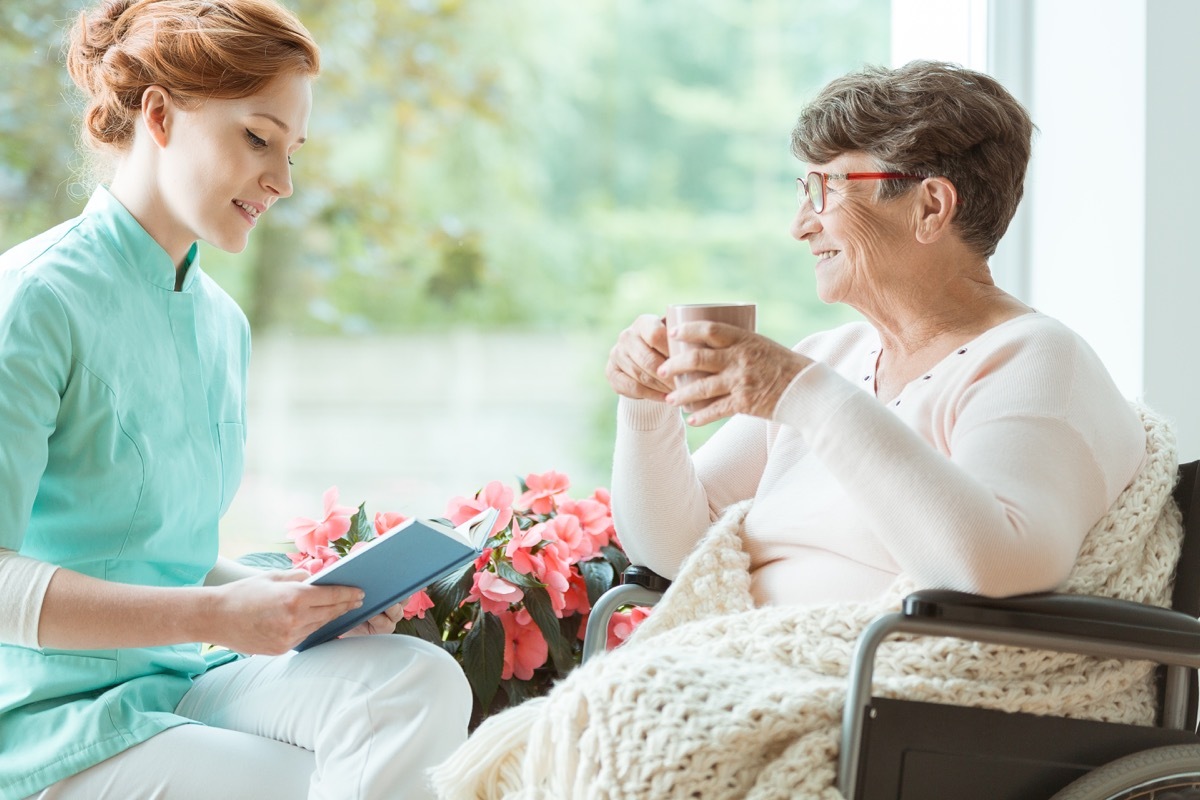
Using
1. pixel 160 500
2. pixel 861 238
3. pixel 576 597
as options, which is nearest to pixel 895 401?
pixel 861 238

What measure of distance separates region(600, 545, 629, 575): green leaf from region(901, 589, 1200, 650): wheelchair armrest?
2.97ft

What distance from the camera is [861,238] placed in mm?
1652

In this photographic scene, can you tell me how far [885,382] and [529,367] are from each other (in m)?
1.04

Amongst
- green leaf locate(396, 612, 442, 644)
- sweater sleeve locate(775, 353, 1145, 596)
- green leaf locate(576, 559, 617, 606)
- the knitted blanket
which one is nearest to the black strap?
the knitted blanket

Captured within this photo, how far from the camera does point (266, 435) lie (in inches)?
90.0

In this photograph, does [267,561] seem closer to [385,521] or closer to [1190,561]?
[385,521]

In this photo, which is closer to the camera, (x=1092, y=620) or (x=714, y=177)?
(x=1092, y=620)

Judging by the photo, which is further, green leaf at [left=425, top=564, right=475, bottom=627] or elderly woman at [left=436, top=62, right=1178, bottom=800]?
green leaf at [left=425, top=564, right=475, bottom=627]

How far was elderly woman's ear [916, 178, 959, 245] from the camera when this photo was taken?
5.28 ft

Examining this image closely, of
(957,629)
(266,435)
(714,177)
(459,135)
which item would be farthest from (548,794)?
(714,177)

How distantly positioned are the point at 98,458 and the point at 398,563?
411mm

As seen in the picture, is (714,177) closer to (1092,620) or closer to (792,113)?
(792,113)

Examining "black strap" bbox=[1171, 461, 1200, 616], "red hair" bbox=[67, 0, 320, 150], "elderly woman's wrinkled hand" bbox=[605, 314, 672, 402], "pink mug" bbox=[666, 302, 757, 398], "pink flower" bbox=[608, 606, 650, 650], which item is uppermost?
"red hair" bbox=[67, 0, 320, 150]

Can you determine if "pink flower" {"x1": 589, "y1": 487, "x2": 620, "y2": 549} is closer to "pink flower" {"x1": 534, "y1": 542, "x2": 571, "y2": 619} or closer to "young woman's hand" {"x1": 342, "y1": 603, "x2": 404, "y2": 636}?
"pink flower" {"x1": 534, "y1": 542, "x2": 571, "y2": 619}
